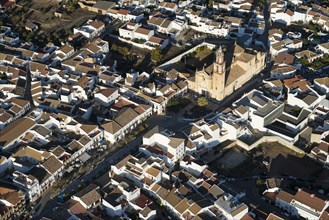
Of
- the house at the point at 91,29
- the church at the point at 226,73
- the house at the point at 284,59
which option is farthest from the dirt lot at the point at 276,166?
the house at the point at 91,29

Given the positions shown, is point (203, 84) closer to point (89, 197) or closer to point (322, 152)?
point (322, 152)

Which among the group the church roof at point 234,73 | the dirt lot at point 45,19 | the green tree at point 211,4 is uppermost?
the church roof at point 234,73

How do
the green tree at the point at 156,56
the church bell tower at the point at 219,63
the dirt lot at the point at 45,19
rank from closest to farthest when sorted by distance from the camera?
the church bell tower at the point at 219,63 → the green tree at the point at 156,56 → the dirt lot at the point at 45,19

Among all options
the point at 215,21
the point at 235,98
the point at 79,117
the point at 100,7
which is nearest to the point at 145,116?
the point at 79,117

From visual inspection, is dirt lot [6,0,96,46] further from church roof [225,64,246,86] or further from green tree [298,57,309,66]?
green tree [298,57,309,66]

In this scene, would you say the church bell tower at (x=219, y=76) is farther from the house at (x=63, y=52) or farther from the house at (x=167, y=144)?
the house at (x=63, y=52)

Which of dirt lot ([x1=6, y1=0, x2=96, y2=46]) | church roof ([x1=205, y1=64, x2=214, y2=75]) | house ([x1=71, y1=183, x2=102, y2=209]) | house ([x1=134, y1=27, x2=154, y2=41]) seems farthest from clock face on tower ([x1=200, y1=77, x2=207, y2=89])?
dirt lot ([x1=6, y1=0, x2=96, y2=46])
